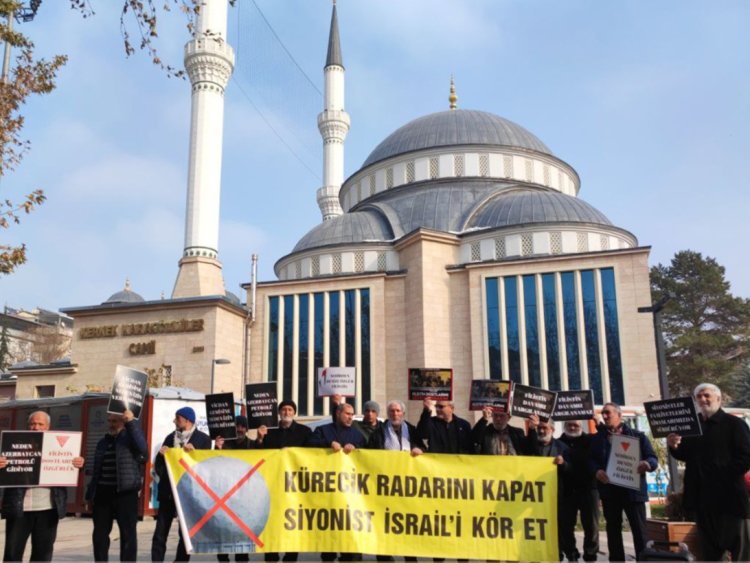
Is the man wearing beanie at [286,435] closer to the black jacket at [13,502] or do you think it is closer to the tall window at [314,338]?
the black jacket at [13,502]

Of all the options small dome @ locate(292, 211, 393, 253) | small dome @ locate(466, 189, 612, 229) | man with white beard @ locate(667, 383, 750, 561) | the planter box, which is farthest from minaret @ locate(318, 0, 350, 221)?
man with white beard @ locate(667, 383, 750, 561)

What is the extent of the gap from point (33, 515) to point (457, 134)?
34.9 meters

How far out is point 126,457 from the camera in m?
6.27

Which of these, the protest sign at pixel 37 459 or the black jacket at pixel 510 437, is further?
the black jacket at pixel 510 437

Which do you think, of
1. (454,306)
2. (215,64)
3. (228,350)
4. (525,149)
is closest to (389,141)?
(525,149)

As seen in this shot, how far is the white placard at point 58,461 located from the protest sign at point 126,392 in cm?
54

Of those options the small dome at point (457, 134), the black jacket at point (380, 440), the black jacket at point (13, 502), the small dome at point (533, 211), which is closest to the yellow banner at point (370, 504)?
the black jacket at point (380, 440)

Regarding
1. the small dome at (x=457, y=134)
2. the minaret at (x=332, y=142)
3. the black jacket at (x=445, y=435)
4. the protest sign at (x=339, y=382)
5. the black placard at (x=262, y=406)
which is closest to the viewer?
the black jacket at (x=445, y=435)

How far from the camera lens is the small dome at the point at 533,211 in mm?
30781

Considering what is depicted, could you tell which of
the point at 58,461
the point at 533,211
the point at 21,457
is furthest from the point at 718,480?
the point at 533,211

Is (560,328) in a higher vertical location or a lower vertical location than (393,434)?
higher

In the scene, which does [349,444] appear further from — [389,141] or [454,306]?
[389,141]

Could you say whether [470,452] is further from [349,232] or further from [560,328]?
[349,232]

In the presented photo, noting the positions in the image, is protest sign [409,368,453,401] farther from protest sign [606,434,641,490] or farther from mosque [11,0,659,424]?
mosque [11,0,659,424]
